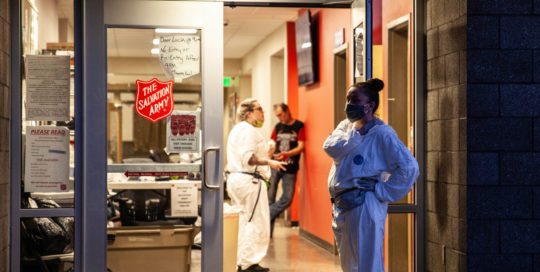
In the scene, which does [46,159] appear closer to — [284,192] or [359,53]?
[359,53]

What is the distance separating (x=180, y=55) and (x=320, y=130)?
3789mm

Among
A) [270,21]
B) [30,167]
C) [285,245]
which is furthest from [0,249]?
[270,21]

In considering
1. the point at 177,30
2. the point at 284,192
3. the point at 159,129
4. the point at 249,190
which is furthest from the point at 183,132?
the point at 284,192

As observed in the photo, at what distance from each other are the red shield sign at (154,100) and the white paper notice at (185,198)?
1.36 feet

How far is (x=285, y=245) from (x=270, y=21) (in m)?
3.69

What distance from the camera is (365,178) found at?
10.8 feet

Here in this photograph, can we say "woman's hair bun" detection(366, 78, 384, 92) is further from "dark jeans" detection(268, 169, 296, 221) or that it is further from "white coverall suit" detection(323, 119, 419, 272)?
"dark jeans" detection(268, 169, 296, 221)

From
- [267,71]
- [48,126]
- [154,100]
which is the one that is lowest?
[48,126]

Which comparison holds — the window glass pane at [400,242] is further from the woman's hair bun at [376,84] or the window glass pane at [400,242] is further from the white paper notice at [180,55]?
the white paper notice at [180,55]

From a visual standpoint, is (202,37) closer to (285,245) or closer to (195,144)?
(195,144)

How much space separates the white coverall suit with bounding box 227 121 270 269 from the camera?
5.66 meters

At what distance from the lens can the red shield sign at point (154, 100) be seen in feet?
12.2

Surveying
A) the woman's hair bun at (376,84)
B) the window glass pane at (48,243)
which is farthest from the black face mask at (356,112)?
the window glass pane at (48,243)

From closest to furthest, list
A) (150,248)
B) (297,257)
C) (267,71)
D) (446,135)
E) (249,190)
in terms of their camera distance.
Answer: (446,135), (150,248), (249,190), (297,257), (267,71)
